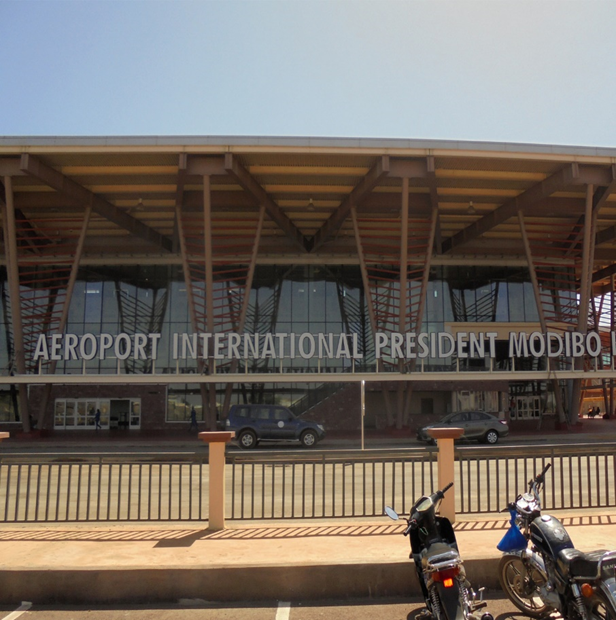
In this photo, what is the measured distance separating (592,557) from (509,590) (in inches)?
51.4

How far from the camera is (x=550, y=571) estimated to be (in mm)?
5145

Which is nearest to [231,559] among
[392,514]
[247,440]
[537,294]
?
[392,514]

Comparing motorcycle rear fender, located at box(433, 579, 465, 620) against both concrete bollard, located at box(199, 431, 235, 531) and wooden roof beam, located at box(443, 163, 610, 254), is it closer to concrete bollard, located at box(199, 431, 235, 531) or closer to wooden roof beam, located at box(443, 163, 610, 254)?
concrete bollard, located at box(199, 431, 235, 531)

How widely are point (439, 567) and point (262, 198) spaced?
2665 centimetres

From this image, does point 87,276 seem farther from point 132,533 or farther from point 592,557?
point 592,557

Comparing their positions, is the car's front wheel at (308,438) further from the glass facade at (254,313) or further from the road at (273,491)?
the road at (273,491)

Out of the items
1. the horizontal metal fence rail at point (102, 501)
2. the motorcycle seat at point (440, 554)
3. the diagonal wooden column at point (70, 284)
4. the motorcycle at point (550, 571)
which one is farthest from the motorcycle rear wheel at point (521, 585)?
the diagonal wooden column at point (70, 284)

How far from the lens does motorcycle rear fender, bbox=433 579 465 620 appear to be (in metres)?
4.66

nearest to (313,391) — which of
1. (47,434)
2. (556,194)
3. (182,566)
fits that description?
(47,434)

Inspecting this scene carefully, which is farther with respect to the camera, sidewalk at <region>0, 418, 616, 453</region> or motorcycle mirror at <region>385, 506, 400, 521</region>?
sidewalk at <region>0, 418, 616, 453</region>

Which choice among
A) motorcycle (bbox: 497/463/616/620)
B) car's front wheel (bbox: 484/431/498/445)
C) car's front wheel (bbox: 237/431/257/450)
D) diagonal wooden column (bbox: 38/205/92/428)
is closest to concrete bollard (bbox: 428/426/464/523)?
motorcycle (bbox: 497/463/616/620)

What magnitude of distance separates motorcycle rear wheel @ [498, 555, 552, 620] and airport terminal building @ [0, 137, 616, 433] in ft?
74.2

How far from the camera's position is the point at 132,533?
816 centimetres

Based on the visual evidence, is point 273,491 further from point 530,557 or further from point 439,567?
point 439,567
